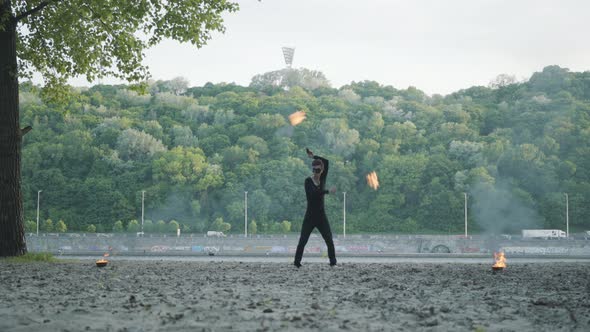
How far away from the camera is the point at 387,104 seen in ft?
470

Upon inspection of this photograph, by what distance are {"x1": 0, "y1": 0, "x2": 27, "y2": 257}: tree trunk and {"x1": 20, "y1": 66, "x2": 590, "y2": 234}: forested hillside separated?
84651 millimetres

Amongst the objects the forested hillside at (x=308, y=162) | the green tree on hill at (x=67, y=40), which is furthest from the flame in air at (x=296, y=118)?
the forested hillside at (x=308, y=162)

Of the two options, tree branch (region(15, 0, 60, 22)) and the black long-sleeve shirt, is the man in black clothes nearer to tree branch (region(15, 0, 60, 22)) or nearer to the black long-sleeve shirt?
the black long-sleeve shirt

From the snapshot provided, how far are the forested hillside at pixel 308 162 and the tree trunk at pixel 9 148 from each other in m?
84.7

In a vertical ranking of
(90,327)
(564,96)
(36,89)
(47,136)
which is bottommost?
(90,327)

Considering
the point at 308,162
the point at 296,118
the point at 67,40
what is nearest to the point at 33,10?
the point at 67,40

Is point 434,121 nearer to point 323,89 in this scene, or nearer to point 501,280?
point 323,89

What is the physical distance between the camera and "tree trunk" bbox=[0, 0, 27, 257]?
18.4 m

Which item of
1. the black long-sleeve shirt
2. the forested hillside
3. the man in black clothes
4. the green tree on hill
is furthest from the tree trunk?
the forested hillside

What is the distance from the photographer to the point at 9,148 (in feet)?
61.5

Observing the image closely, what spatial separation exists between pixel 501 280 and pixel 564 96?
130 m

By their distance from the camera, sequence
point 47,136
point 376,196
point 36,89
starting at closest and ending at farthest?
point 36,89 → point 376,196 → point 47,136

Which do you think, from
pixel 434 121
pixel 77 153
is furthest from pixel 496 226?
pixel 77 153

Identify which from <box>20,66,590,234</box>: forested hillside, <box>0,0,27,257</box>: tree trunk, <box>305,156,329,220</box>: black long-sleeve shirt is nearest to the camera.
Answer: <box>305,156,329,220</box>: black long-sleeve shirt
